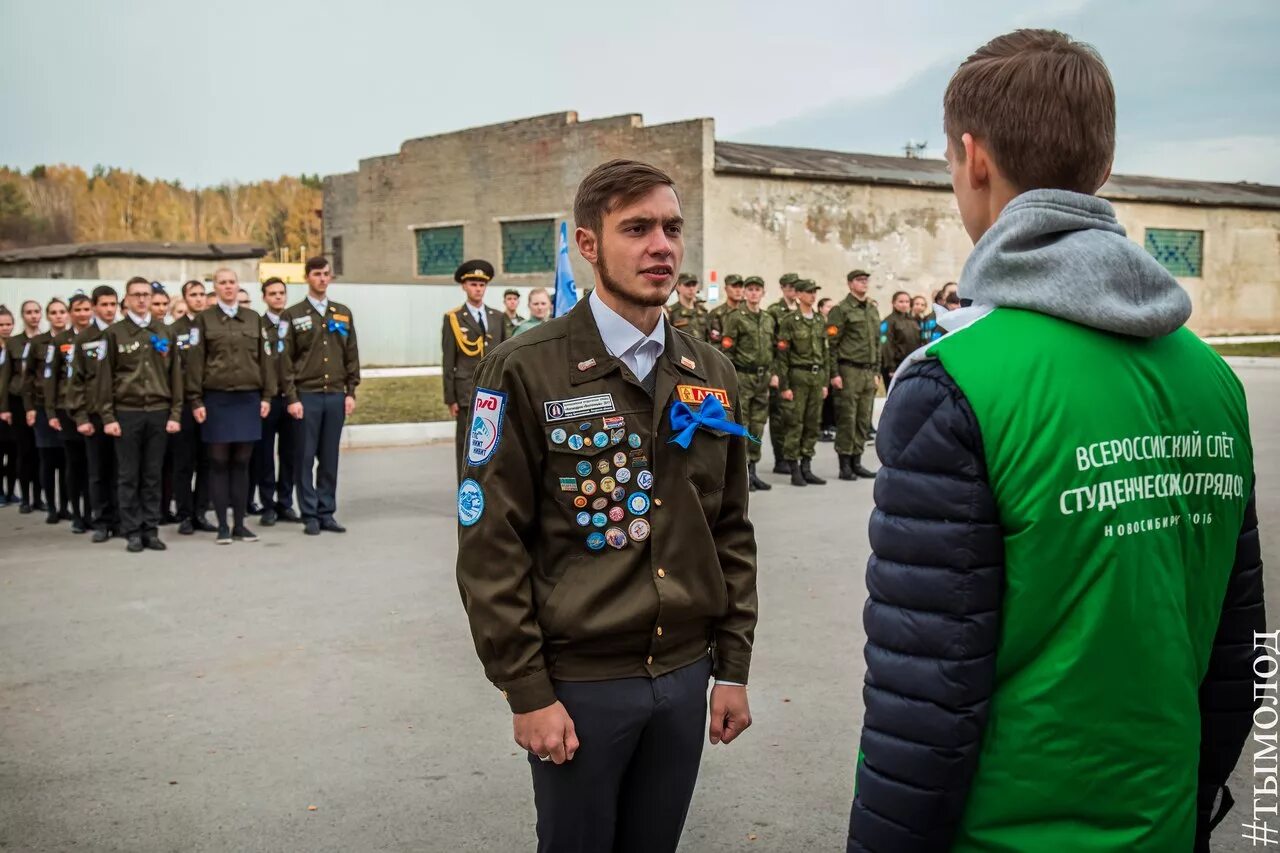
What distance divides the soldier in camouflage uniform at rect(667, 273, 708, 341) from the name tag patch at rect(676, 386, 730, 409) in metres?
11.5

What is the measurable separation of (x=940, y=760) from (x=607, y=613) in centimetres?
93

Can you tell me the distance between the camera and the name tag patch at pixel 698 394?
278cm

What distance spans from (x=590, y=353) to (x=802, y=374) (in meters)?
11.3

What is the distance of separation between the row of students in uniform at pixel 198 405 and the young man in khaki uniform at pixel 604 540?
8.06 metres

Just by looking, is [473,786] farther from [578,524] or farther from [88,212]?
[88,212]

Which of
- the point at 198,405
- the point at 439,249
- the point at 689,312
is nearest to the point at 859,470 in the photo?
the point at 689,312

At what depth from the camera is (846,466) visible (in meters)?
13.7

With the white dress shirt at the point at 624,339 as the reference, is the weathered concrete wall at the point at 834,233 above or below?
above

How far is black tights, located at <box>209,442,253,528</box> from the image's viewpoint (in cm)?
1027

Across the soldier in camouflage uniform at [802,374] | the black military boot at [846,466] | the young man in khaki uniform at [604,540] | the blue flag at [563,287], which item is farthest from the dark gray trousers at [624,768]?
the black military boot at [846,466]

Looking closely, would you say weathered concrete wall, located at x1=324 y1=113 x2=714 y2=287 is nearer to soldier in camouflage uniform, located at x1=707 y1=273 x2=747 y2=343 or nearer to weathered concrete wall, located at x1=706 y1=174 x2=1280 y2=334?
weathered concrete wall, located at x1=706 y1=174 x2=1280 y2=334

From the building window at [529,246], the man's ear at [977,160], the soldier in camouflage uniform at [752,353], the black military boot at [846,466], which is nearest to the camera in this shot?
the man's ear at [977,160]

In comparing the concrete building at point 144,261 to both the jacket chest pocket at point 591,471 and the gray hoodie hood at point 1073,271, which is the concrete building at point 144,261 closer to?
the jacket chest pocket at point 591,471

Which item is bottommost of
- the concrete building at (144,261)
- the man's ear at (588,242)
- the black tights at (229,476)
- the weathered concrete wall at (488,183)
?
the black tights at (229,476)
